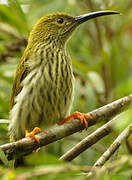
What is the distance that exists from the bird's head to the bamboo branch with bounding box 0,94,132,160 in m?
1.31

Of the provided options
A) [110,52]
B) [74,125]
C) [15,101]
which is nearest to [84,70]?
[110,52]

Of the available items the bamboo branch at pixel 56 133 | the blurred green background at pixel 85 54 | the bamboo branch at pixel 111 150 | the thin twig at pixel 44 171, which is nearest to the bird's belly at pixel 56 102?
the blurred green background at pixel 85 54

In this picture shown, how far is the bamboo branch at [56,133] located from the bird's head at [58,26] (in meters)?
1.31

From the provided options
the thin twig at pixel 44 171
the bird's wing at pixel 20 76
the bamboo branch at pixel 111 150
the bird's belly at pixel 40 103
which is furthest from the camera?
the bird's wing at pixel 20 76

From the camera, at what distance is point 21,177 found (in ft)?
4.80

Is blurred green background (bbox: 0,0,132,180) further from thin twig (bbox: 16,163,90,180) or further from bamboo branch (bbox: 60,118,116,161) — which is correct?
thin twig (bbox: 16,163,90,180)

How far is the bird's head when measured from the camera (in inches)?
157

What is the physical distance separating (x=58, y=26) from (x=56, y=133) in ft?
5.73

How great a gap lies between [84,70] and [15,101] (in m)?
1.31

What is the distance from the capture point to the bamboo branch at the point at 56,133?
7.87 ft

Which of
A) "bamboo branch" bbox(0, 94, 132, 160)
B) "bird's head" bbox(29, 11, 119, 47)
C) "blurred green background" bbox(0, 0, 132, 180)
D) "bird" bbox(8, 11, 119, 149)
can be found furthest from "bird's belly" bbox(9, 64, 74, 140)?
"bird's head" bbox(29, 11, 119, 47)

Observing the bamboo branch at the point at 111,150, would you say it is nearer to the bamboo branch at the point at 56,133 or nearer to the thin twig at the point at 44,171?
the bamboo branch at the point at 56,133

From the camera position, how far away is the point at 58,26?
407 cm

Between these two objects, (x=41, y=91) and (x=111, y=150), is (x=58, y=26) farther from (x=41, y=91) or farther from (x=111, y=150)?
(x=111, y=150)
